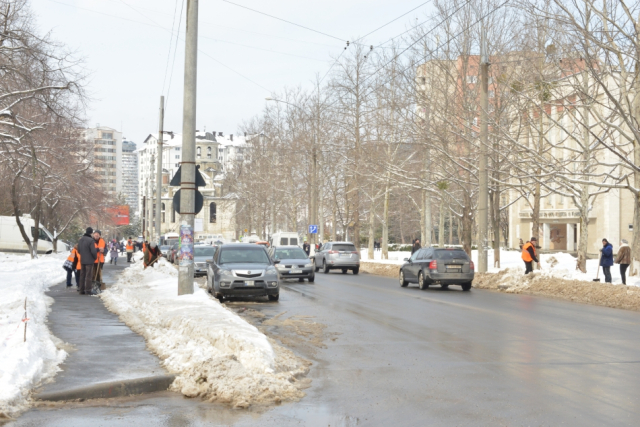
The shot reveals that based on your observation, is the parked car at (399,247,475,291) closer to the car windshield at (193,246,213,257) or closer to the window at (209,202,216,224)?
the car windshield at (193,246,213,257)

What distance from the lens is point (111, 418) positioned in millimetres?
6746

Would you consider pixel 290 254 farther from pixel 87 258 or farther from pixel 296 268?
pixel 87 258

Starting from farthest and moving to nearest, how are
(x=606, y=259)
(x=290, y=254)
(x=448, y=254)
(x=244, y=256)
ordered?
(x=290, y=254), (x=448, y=254), (x=606, y=259), (x=244, y=256)

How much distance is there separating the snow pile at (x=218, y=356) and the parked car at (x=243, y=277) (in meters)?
4.41

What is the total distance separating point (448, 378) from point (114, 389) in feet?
12.2

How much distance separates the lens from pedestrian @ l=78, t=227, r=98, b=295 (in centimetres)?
2092

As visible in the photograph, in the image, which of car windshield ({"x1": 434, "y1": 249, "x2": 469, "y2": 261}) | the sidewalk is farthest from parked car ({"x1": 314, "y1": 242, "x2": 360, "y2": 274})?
the sidewalk

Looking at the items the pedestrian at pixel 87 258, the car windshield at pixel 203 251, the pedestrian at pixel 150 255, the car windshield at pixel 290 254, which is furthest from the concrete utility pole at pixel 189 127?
the car windshield at pixel 203 251

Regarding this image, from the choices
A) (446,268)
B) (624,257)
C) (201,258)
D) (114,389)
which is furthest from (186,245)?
(201,258)

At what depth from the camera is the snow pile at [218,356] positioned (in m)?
7.60

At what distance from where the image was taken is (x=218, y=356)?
27.8 ft

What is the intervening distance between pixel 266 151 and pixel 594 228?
102ft

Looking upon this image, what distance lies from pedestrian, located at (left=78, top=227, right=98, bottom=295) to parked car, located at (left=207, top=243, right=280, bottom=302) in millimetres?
3336

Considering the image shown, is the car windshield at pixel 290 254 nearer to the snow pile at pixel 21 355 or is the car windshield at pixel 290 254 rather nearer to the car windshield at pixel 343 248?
the car windshield at pixel 343 248
